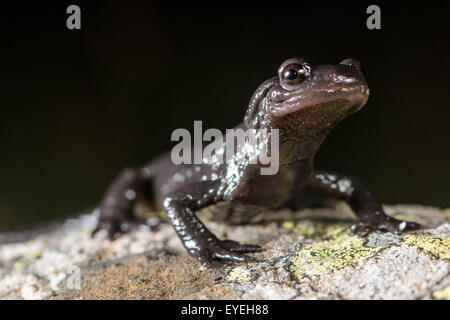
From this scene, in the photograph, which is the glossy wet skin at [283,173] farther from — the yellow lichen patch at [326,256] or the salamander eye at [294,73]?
the yellow lichen patch at [326,256]

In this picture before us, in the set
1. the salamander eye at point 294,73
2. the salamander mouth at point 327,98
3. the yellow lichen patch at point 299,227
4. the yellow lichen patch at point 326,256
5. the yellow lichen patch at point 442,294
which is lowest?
the yellow lichen patch at point 299,227

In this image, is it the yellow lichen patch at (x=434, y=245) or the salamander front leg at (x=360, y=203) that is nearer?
the yellow lichen patch at (x=434, y=245)

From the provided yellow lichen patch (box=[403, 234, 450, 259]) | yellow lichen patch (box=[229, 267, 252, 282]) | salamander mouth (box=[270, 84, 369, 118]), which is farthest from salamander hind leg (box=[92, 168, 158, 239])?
yellow lichen patch (box=[403, 234, 450, 259])

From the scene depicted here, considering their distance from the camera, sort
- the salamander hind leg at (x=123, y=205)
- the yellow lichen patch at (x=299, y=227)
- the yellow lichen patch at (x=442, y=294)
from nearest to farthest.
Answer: the yellow lichen patch at (x=442, y=294) < the yellow lichen patch at (x=299, y=227) < the salamander hind leg at (x=123, y=205)

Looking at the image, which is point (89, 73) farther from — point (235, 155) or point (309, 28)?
point (235, 155)

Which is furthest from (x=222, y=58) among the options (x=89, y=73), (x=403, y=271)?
(x=403, y=271)

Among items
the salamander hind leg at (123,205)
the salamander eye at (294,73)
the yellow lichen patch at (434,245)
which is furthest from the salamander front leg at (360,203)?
the salamander hind leg at (123,205)

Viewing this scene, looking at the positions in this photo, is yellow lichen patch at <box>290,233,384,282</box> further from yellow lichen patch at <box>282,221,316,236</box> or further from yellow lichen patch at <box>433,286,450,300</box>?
yellow lichen patch at <box>433,286,450,300</box>
